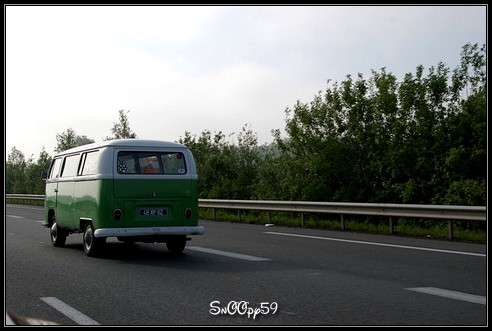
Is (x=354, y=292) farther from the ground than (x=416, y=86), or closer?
closer

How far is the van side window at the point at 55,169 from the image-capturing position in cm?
1399

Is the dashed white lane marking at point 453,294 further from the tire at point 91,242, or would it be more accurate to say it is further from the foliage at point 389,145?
the foliage at point 389,145

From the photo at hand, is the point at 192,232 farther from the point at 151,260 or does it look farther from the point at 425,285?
the point at 425,285

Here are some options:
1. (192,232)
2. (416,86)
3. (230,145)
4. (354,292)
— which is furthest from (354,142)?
(354,292)

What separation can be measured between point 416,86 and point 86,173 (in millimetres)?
14516

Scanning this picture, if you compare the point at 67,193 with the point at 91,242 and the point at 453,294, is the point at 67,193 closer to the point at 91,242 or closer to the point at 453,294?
the point at 91,242

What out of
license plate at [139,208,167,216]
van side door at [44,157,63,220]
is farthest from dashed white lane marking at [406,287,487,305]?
van side door at [44,157,63,220]

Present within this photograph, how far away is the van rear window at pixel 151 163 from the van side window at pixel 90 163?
0.54 metres

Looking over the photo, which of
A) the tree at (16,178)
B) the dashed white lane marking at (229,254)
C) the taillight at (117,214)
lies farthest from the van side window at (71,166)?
the tree at (16,178)

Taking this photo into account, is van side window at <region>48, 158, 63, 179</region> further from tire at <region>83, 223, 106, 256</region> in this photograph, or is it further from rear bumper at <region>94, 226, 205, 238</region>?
rear bumper at <region>94, 226, 205, 238</region>

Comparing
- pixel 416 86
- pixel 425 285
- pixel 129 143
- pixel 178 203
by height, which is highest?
pixel 416 86

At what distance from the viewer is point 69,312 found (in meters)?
6.68

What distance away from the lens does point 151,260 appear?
11320 millimetres

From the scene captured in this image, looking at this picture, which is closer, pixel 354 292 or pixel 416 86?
pixel 354 292
